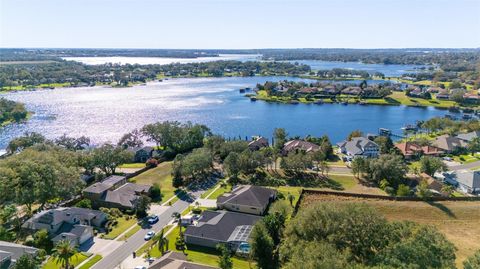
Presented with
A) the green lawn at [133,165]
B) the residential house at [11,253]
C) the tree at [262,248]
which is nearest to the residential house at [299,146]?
the green lawn at [133,165]

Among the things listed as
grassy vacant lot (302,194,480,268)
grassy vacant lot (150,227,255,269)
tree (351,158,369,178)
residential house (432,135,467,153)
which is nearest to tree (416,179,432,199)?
grassy vacant lot (302,194,480,268)

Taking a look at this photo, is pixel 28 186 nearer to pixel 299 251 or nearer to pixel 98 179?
pixel 98 179

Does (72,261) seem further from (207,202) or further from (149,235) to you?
(207,202)

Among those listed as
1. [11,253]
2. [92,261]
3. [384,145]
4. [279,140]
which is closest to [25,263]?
[11,253]

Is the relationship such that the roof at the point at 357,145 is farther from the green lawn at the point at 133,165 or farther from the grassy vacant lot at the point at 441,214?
the green lawn at the point at 133,165

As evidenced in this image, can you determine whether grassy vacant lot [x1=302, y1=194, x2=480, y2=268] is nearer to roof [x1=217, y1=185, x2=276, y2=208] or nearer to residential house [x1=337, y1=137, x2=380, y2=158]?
roof [x1=217, y1=185, x2=276, y2=208]

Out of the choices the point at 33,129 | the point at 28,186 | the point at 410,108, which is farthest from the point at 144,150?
the point at 410,108
